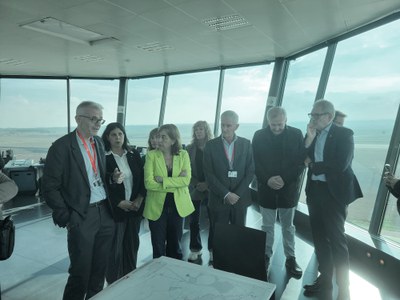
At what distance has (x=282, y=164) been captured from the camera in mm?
2943

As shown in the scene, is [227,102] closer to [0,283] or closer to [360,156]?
[360,156]

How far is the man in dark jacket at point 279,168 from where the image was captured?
2924mm

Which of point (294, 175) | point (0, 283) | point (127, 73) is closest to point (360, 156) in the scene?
point (294, 175)

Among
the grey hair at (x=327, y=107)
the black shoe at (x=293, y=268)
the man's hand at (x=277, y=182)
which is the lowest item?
the black shoe at (x=293, y=268)

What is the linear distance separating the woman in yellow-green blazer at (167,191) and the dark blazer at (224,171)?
32cm

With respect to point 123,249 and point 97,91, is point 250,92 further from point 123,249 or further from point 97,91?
point 97,91

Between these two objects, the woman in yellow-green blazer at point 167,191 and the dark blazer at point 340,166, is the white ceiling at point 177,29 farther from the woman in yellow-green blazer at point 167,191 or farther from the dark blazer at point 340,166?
the woman in yellow-green blazer at point 167,191

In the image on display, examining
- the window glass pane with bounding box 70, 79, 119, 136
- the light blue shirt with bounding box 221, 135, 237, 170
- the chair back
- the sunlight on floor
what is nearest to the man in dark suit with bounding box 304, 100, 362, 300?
the sunlight on floor

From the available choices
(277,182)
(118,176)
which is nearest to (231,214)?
(277,182)

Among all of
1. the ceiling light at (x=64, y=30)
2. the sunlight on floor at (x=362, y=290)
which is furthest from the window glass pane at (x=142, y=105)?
the sunlight on floor at (x=362, y=290)

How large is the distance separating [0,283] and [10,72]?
24.0 ft

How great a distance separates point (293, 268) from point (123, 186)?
6.63 feet

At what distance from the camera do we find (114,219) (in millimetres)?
2242

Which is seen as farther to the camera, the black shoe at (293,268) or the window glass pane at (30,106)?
the window glass pane at (30,106)
